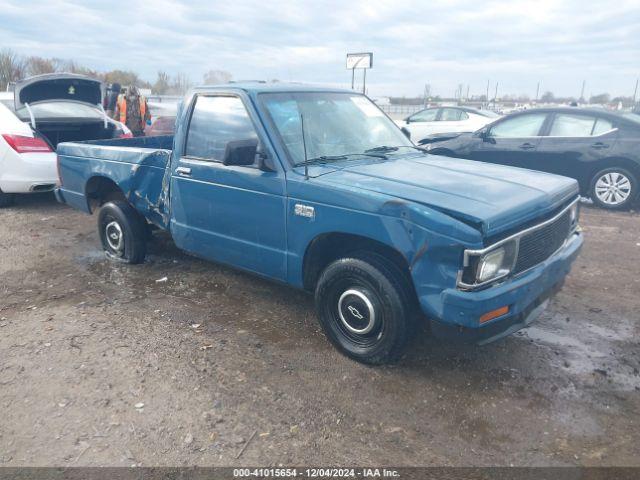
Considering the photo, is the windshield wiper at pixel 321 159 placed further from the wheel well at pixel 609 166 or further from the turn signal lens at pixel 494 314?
the wheel well at pixel 609 166

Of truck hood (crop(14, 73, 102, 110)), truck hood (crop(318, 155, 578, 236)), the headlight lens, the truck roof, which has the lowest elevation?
the headlight lens

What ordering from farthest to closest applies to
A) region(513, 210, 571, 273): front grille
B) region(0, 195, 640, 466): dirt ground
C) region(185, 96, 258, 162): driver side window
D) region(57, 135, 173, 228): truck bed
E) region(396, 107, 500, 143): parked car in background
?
1. region(396, 107, 500, 143): parked car in background
2. region(57, 135, 173, 228): truck bed
3. region(185, 96, 258, 162): driver side window
4. region(513, 210, 571, 273): front grille
5. region(0, 195, 640, 466): dirt ground

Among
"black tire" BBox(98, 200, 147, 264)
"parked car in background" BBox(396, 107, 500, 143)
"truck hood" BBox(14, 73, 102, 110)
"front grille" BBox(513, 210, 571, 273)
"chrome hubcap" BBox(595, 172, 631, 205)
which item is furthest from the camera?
"parked car in background" BBox(396, 107, 500, 143)

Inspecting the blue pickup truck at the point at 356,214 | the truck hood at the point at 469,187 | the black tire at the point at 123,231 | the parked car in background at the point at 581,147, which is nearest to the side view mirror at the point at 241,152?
the blue pickup truck at the point at 356,214

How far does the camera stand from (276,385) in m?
3.32

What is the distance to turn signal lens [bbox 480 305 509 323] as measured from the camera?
293 cm

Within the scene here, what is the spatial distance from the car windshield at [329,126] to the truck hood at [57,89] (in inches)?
217

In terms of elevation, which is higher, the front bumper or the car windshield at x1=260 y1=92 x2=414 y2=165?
the car windshield at x1=260 y1=92 x2=414 y2=165

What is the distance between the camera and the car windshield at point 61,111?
25.6 ft

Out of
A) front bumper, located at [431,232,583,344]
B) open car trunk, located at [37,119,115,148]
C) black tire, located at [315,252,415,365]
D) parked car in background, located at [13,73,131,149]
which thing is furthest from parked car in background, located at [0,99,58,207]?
front bumper, located at [431,232,583,344]

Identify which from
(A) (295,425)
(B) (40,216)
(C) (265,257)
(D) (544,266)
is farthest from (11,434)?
(B) (40,216)

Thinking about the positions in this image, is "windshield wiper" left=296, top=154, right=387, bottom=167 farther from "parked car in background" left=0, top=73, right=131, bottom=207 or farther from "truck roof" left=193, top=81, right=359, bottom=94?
"parked car in background" left=0, top=73, right=131, bottom=207

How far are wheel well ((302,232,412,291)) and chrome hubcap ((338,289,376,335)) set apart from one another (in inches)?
12.0

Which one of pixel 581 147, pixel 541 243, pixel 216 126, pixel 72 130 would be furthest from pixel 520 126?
pixel 72 130
